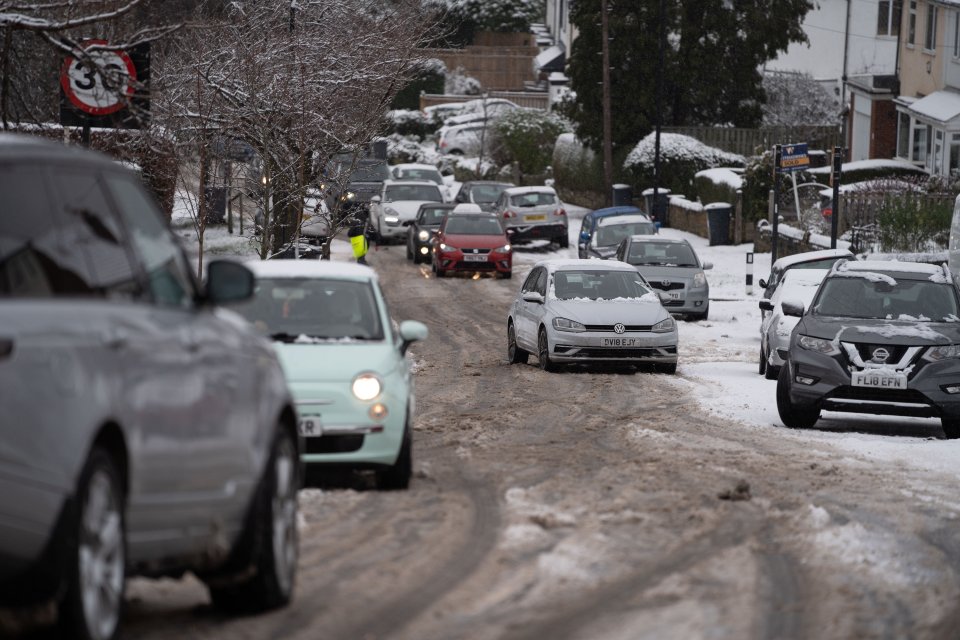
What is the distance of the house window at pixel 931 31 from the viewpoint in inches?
1998

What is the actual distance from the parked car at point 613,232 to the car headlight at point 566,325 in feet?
54.2

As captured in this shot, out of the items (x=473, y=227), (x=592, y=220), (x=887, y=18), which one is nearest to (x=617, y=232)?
(x=473, y=227)

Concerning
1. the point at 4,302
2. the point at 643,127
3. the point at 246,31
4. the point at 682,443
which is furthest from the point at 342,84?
the point at 643,127

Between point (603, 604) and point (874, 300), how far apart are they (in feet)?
35.2

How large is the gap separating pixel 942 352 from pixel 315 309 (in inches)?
270

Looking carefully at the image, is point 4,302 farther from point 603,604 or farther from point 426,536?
point 426,536

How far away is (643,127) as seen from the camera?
61531mm

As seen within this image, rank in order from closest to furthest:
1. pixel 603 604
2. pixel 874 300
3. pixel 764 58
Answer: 1. pixel 603 604
2. pixel 874 300
3. pixel 764 58

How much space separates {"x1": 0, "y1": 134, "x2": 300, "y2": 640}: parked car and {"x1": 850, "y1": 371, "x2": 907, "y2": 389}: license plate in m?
9.73

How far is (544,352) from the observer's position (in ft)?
72.5

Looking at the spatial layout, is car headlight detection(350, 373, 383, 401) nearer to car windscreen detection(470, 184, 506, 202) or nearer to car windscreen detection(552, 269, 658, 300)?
car windscreen detection(552, 269, 658, 300)

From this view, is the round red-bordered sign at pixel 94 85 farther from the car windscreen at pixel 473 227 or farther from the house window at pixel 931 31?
the house window at pixel 931 31

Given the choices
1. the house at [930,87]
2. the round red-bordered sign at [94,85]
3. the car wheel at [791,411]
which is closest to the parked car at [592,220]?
the house at [930,87]

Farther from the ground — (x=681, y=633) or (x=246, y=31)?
(x=246, y=31)
